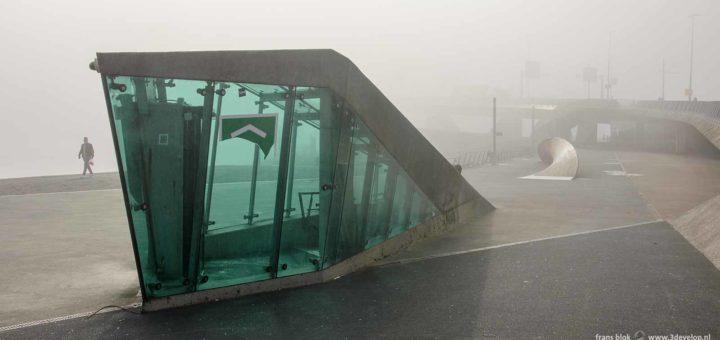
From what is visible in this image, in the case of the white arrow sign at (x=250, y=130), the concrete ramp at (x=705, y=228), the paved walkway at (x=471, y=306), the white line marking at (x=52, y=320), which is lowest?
the white line marking at (x=52, y=320)

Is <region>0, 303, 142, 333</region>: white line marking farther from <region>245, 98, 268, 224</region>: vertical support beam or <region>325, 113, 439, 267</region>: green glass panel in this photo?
<region>325, 113, 439, 267</region>: green glass panel

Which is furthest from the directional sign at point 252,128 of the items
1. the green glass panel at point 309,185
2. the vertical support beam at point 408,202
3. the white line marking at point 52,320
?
the vertical support beam at point 408,202

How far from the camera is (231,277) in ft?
27.2

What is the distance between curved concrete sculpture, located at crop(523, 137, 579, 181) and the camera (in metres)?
29.8

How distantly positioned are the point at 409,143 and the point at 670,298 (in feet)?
16.7

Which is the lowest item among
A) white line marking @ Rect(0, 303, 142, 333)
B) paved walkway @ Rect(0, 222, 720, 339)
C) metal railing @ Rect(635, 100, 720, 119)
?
white line marking @ Rect(0, 303, 142, 333)

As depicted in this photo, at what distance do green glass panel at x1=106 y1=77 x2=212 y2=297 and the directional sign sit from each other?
297 mm

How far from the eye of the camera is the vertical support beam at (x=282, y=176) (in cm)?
839

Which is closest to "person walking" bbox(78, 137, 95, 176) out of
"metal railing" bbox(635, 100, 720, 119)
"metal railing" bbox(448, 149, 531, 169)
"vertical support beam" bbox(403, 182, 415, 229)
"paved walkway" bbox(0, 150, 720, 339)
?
"paved walkway" bbox(0, 150, 720, 339)

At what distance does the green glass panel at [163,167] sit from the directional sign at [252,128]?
0.98 ft

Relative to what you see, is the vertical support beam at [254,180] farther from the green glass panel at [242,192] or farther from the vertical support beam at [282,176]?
the vertical support beam at [282,176]

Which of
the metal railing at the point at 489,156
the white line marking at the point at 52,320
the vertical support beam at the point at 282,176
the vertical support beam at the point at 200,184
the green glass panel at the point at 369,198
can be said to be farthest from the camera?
the metal railing at the point at 489,156

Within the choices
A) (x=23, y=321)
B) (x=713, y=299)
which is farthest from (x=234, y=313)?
(x=713, y=299)

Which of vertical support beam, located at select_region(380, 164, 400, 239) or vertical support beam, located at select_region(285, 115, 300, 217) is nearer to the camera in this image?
vertical support beam, located at select_region(285, 115, 300, 217)
